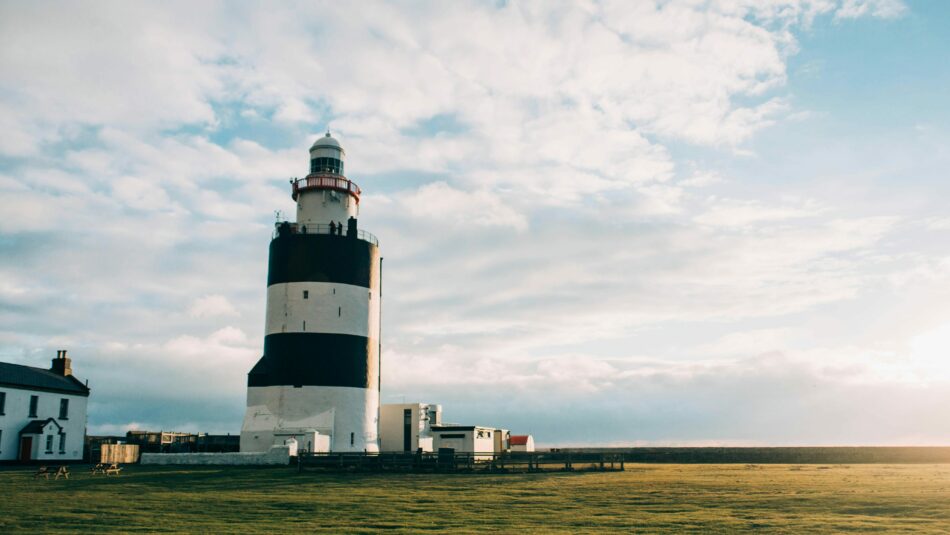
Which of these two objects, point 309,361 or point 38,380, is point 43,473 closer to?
point 309,361

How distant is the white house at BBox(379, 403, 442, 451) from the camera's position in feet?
182

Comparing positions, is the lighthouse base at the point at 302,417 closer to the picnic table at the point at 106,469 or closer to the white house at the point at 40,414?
the picnic table at the point at 106,469

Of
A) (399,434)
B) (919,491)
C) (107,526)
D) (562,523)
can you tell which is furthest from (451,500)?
(399,434)

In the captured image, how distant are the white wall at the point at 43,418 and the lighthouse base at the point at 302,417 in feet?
45.5

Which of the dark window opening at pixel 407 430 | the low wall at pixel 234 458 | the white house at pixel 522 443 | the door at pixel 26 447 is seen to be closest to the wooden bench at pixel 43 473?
the low wall at pixel 234 458

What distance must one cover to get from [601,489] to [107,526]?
58.7ft

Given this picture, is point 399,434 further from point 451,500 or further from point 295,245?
point 451,500

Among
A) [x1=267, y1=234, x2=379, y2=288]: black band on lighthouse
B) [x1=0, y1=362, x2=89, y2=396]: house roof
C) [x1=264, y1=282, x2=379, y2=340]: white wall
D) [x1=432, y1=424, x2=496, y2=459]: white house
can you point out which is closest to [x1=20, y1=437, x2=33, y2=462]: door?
[x1=0, y1=362, x2=89, y2=396]: house roof

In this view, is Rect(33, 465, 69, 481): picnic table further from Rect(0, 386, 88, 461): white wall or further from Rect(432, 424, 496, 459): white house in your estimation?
Rect(432, 424, 496, 459): white house

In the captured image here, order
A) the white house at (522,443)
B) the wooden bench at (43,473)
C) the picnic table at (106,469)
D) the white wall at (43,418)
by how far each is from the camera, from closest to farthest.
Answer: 1. the wooden bench at (43,473)
2. the picnic table at (106,469)
3. the white wall at (43,418)
4. the white house at (522,443)

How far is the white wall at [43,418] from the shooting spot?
4631 cm

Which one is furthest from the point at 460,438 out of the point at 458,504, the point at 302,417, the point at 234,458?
the point at 458,504

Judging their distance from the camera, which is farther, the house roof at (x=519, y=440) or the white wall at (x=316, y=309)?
the house roof at (x=519, y=440)

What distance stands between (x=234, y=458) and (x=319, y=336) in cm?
866
